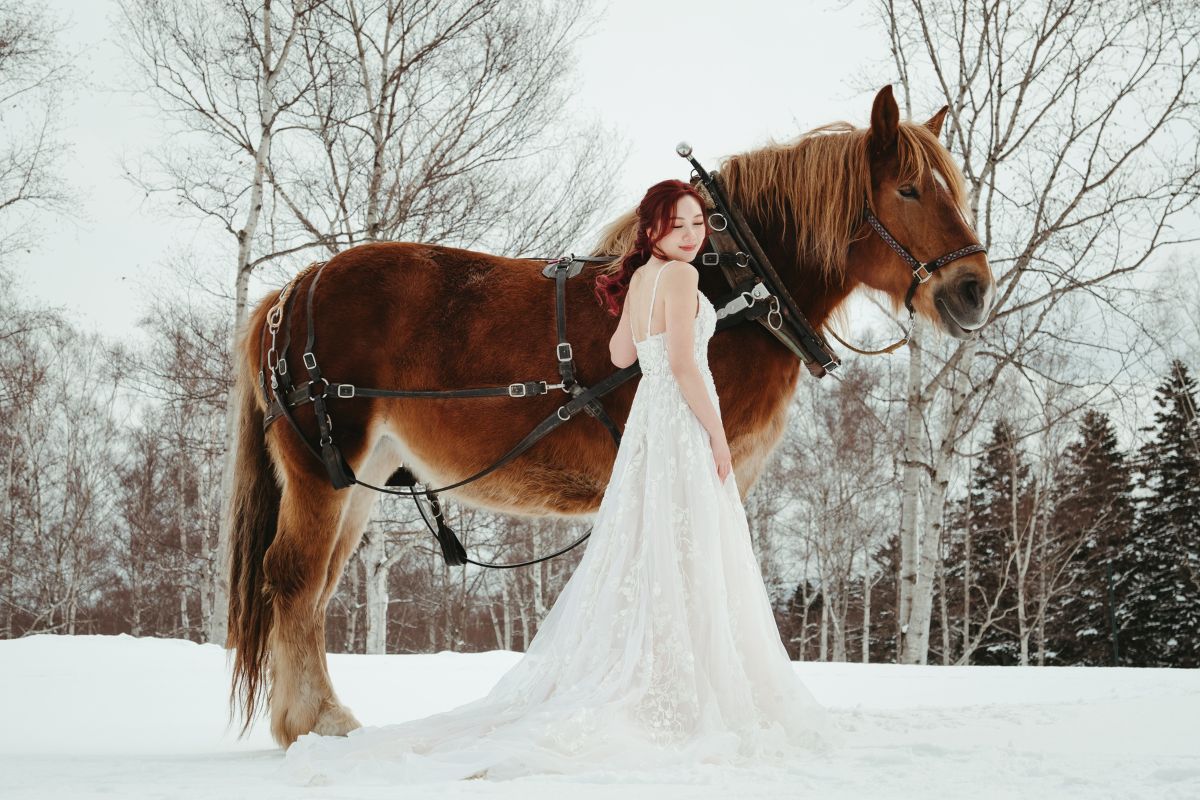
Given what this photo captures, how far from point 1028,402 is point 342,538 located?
18691 millimetres

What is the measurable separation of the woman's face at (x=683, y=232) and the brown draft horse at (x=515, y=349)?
1.54 feet

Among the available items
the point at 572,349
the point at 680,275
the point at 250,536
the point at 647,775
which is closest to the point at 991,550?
the point at 572,349

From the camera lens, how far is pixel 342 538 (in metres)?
3.91

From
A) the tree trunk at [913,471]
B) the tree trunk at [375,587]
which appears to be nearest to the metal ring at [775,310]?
the tree trunk at [913,471]

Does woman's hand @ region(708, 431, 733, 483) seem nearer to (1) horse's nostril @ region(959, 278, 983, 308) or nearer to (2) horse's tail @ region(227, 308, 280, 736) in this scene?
(1) horse's nostril @ region(959, 278, 983, 308)

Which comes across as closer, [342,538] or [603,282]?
[603,282]

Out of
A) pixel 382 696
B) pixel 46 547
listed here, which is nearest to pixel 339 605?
pixel 46 547

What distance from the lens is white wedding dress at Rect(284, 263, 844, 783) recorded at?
7.89ft

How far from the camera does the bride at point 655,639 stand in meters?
2.42

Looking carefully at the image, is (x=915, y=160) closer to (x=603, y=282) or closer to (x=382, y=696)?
(x=603, y=282)

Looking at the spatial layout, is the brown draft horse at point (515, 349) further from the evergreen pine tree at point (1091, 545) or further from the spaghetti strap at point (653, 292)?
the evergreen pine tree at point (1091, 545)

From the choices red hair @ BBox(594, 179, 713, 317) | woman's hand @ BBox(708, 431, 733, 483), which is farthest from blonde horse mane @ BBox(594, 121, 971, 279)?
woman's hand @ BBox(708, 431, 733, 483)

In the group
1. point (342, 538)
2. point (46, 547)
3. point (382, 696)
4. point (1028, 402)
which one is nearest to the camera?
point (342, 538)

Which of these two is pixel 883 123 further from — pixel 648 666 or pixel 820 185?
pixel 648 666
